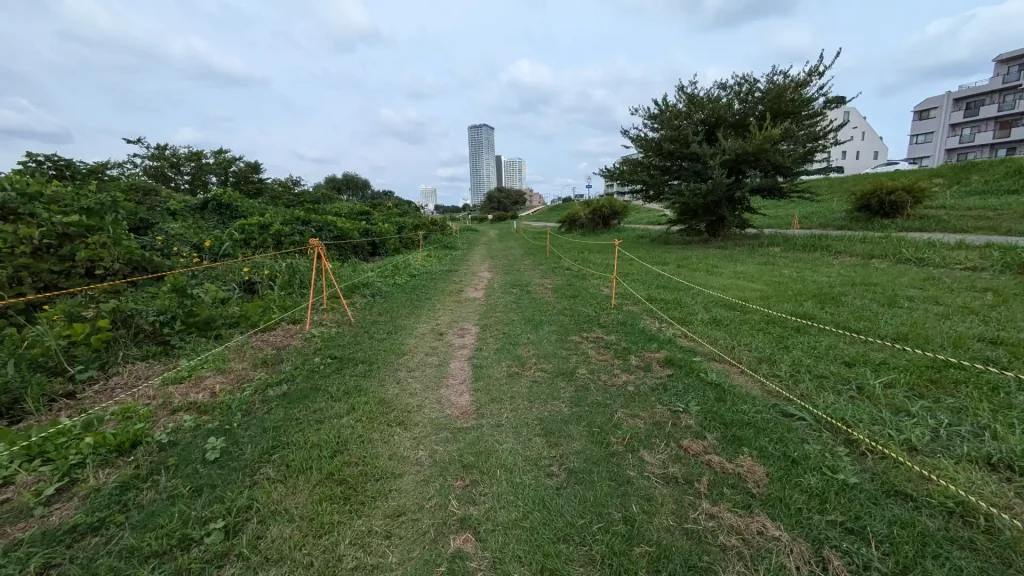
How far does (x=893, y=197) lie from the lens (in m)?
13.1

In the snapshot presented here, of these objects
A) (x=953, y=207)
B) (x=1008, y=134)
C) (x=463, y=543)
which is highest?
(x=1008, y=134)

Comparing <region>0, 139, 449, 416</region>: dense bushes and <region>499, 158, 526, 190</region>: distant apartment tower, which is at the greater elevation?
<region>499, 158, 526, 190</region>: distant apartment tower

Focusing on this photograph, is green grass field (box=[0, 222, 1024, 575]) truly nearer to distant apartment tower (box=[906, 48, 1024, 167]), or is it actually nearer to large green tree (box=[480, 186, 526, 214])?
distant apartment tower (box=[906, 48, 1024, 167])

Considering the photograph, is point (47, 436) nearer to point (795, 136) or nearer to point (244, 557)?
point (244, 557)

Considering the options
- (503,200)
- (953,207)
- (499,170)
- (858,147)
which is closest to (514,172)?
(499,170)

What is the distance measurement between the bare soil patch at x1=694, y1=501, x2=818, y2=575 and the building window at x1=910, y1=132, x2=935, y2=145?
54.6 metres

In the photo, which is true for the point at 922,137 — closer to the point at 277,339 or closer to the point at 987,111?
the point at 987,111

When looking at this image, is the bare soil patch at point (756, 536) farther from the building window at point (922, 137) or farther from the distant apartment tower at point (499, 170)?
the distant apartment tower at point (499, 170)

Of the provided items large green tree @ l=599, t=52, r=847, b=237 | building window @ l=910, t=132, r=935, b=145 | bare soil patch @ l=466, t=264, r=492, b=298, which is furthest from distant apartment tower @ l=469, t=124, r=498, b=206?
bare soil patch @ l=466, t=264, r=492, b=298

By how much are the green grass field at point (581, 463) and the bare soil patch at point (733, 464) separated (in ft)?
0.05

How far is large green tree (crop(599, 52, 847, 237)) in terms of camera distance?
35.5 ft

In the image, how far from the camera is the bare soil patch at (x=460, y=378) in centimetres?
312

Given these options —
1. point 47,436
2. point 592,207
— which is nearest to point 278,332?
point 47,436

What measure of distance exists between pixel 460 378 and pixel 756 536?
2528 millimetres
